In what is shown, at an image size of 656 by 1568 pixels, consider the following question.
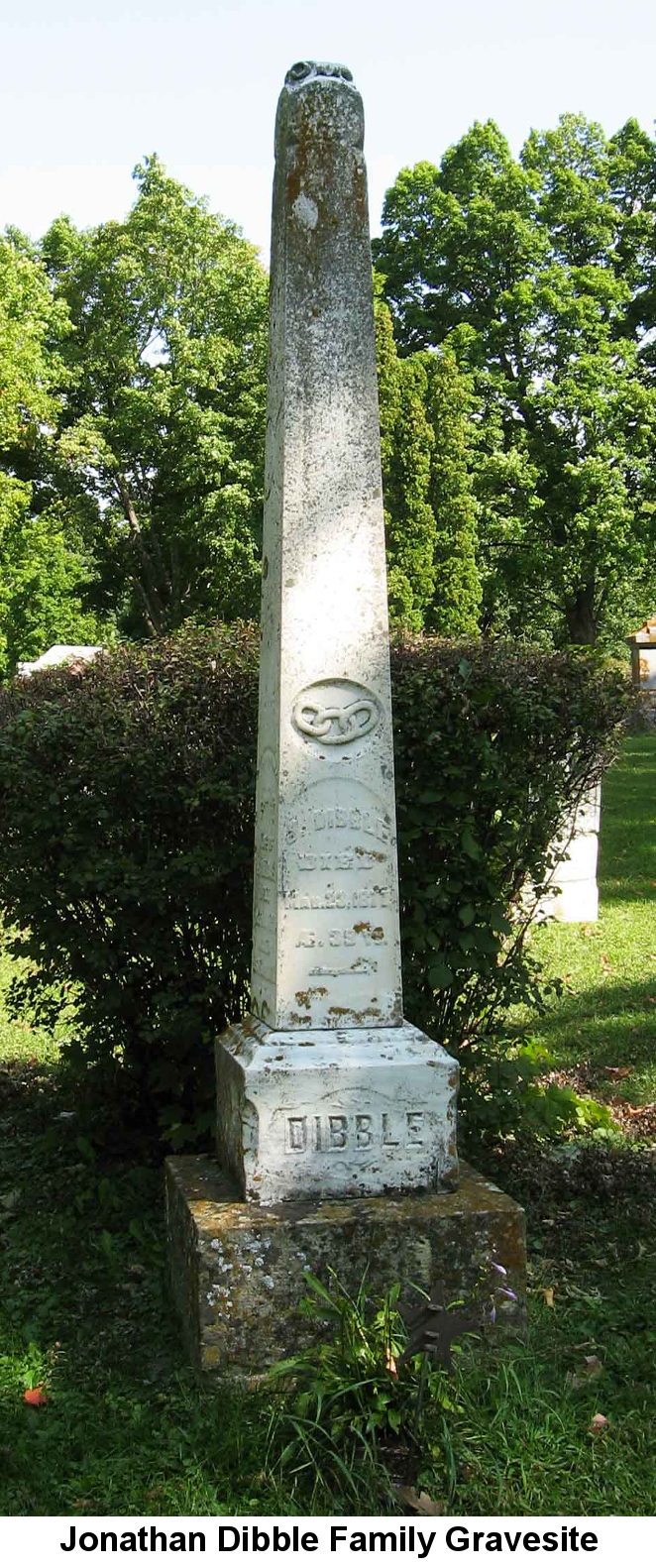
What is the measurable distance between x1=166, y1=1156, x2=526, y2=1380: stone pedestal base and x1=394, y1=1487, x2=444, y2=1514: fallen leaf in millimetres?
541

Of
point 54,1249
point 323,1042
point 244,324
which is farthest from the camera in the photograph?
point 244,324

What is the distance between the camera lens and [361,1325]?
10.6ft

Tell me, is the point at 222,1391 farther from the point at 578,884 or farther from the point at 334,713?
the point at 578,884

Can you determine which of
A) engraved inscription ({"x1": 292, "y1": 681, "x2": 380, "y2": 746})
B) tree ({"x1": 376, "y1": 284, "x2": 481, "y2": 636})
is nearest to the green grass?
engraved inscription ({"x1": 292, "y1": 681, "x2": 380, "y2": 746})

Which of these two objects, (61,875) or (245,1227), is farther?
(61,875)

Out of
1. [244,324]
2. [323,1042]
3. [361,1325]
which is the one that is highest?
[244,324]

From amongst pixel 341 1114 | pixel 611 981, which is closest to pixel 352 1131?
pixel 341 1114

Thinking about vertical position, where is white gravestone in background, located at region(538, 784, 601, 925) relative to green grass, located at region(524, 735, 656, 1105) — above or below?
above

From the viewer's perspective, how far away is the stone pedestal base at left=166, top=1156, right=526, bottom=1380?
139 inches

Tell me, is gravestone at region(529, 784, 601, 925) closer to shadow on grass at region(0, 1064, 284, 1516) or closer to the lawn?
the lawn

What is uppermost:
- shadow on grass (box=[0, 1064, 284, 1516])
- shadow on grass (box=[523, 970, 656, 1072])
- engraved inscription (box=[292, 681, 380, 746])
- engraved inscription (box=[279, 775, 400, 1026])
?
engraved inscription (box=[292, 681, 380, 746])

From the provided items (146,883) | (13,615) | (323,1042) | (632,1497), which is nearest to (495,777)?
(146,883)

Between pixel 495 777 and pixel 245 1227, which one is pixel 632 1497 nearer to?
pixel 245 1227

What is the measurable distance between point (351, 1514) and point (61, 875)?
8.39 ft
